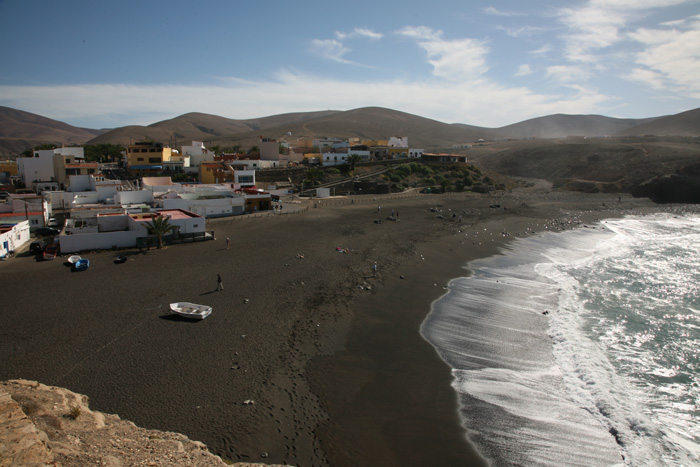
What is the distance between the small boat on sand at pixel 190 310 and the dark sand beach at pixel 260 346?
0.33 meters

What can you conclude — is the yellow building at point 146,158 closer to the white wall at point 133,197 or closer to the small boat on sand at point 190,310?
the white wall at point 133,197

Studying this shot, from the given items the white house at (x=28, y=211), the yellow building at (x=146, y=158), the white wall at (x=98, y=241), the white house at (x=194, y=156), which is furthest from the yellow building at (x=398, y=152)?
the white wall at (x=98, y=241)

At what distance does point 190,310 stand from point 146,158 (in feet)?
153

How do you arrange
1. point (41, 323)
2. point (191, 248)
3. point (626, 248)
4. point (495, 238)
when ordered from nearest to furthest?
point (41, 323)
point (191, 248)
point (626, 248)
point (495, 238)

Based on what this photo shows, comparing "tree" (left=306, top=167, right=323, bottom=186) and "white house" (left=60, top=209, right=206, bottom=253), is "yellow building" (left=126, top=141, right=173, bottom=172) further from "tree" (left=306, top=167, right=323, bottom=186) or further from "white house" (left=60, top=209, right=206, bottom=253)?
"white house" (left=60, top=209, right=206, bottom=253)

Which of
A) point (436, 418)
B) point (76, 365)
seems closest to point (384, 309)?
point (436, 418)

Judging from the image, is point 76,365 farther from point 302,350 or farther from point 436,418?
point 436,418

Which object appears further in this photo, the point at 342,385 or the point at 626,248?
the point at 626,248

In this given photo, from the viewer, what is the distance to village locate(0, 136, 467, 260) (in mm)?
23922

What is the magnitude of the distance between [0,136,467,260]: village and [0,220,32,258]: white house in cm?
5

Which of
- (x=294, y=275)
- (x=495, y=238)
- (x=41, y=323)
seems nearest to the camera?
(x=41, y=323)

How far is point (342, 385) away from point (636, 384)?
895 cm

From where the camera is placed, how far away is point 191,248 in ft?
78.9

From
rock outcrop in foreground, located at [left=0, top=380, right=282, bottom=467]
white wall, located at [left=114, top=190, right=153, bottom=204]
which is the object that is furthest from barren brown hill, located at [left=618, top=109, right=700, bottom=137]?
rock outcrop in foreground, located at [left=0, top=380, right=282, bottom=467]
